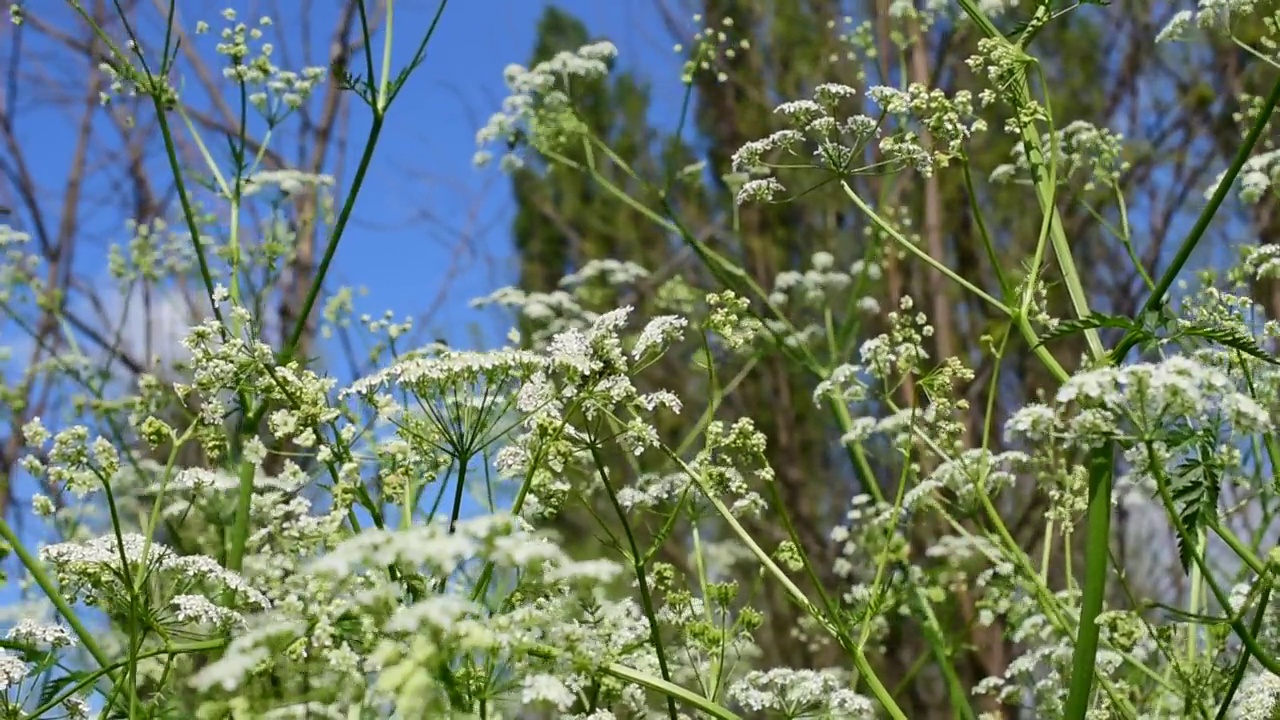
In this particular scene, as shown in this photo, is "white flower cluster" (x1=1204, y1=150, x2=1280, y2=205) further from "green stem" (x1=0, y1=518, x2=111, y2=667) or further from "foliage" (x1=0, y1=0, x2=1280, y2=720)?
"green stem" (x1=0, y1=518, x2=111, y2=667)

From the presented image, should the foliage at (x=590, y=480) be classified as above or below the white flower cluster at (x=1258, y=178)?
below

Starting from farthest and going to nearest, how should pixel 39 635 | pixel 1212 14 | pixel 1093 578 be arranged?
pixel 1212 14
pixel 39 635
pixel 1093 578

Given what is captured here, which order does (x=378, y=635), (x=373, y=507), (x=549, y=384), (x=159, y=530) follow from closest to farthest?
(x=378, y=635) < (x=373, y=507) < (x=549, y=384) < (x=159, y=530)

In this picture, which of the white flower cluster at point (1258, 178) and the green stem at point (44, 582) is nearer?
the green stem at point (44, 582)

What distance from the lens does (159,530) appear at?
574 cm

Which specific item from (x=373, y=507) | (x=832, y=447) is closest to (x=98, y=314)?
(x=373, y=507)

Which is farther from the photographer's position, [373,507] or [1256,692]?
[1256,692]

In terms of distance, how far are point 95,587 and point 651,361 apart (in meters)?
1.27

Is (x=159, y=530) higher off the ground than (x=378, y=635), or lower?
higher

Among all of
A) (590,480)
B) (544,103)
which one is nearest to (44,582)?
(590,480)

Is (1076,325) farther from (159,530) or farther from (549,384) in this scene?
(159,530)

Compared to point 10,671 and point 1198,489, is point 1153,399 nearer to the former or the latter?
point 1198,489

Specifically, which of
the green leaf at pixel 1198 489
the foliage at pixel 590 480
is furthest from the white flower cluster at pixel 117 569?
the green leaf at pixel 1198 489

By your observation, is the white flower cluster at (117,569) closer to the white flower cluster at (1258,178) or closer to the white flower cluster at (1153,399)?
the white flower cluster at (1153,399)
